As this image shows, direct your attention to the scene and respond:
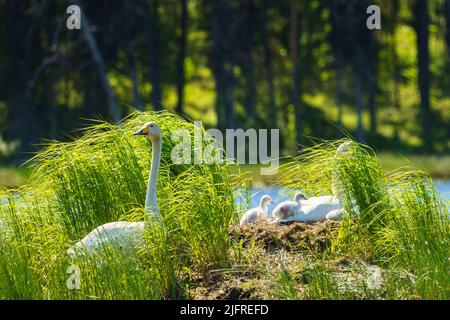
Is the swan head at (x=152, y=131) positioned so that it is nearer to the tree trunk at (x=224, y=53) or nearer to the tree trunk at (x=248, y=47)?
the tree trunk at (x=224, y=53)

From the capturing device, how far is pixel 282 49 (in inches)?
1962

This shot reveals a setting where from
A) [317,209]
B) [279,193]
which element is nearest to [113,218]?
[317,209]

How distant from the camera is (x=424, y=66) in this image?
41.4 metres

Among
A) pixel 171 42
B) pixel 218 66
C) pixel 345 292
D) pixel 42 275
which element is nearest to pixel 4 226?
pixel 42 275

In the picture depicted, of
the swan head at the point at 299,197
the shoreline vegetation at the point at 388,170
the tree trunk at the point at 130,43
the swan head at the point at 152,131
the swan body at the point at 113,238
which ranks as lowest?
the shoreline vegetation at the point at 388,170

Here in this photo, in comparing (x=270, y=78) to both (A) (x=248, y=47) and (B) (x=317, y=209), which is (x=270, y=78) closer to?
(A) (x=248, y=47)

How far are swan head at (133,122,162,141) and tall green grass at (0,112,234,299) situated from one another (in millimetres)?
561

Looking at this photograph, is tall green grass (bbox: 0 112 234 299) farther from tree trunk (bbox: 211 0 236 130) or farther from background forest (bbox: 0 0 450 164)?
tree trunk (bbox: 211 0 236 130)

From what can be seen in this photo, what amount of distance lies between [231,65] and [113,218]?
96.3ft

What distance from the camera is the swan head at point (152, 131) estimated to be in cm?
1216

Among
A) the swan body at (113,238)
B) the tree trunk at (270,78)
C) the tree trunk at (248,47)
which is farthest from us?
the tree trunk at (248,47)

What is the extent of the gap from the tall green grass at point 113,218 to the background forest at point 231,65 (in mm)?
20819

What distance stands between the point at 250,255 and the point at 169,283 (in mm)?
996

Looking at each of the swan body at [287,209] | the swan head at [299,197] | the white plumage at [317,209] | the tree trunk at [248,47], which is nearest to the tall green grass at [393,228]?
the white plumage at [317,209]
